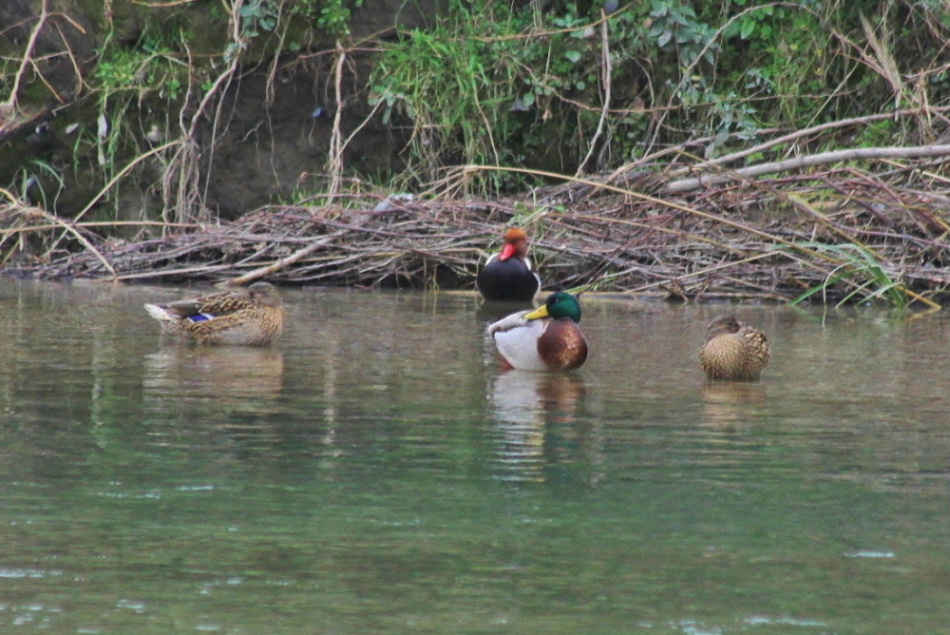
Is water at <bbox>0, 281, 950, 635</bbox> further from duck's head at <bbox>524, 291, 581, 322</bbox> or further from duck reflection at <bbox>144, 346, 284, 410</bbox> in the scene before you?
duck's head at <bbox>524, 291, 581, 322</bbox>

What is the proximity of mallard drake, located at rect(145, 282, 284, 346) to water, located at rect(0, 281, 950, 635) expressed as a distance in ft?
1.41

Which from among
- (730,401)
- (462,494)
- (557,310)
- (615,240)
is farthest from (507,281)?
(462,494)

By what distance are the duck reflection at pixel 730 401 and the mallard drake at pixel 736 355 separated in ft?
0.19

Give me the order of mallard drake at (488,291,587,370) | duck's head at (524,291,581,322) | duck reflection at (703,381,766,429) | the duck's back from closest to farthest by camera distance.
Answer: duck reflection at (703,381,766,429) < mallard drake at (488,291,587,370) < duck's head at (524,291,581,322) < the duck's back

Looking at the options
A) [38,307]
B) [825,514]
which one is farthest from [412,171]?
[825,514]

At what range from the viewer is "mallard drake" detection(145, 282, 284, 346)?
777cm

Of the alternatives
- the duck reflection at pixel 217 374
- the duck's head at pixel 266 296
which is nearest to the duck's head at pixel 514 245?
the duck's head at pixel 266 296

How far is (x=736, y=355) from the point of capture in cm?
658

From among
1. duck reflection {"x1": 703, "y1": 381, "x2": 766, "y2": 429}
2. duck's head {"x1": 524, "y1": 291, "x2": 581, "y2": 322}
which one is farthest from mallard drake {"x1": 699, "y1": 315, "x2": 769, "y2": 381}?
duck's head {"x1": 524, "y1": 291, "x2": 581, "y2": 322}

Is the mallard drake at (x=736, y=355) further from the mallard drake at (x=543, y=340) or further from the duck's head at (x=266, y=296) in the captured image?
the duck's head at (x=266, y=296)

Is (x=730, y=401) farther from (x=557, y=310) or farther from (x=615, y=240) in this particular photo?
(x=615, y=240)

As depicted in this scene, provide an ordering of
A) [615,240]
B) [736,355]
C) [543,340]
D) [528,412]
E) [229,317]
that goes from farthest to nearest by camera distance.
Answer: [615,240] < [229,317] < [543,340] < [736,355] < [528,412]

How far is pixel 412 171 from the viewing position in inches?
535

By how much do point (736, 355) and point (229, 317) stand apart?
2.60m
